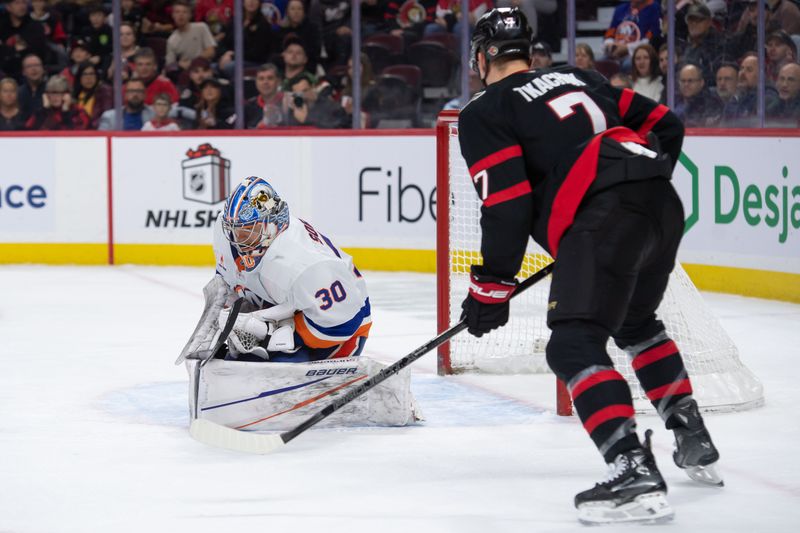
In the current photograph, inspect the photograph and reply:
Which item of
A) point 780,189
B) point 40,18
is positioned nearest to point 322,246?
point 780,189

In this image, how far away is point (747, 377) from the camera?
3990mm

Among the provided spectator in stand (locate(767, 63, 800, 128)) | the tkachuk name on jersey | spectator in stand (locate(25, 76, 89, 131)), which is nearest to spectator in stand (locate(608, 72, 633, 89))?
spectator in stand (locate(767, 63, 800, 128))

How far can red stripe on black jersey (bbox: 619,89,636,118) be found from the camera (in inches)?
116

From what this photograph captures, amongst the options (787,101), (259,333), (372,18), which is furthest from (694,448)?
(372,18)

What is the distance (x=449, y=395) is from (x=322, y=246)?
766 mm

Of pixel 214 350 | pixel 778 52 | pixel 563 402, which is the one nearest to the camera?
pixel 214 350

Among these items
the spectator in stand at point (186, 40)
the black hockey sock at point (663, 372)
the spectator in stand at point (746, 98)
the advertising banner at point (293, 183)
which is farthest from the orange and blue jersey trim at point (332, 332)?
the spectator in stand at point (186, 40)

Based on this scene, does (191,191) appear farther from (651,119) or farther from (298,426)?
(651,119)

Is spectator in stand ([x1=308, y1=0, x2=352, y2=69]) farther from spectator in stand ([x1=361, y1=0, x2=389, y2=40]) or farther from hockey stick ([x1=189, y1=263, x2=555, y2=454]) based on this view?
hockey stick ([x1=189, y1=263, x2=555, y2=454])

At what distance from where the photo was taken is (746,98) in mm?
6938

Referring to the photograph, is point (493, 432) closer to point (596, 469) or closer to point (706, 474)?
point (596, 469)

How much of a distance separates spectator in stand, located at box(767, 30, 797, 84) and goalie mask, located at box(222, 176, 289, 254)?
157 inches

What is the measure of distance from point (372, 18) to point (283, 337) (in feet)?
16.0

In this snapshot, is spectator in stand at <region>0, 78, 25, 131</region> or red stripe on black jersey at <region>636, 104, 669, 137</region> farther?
spectator in stand at <region>0, 78, 25, 131</region>
